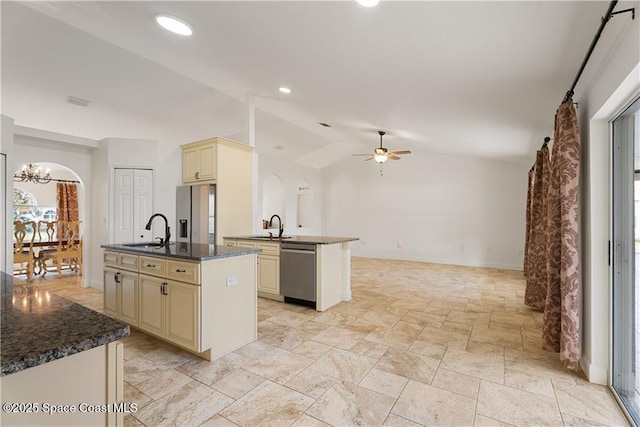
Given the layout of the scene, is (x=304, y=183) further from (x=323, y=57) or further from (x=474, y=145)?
(x=323, y=57)

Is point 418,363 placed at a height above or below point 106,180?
below

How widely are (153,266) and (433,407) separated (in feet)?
8.28

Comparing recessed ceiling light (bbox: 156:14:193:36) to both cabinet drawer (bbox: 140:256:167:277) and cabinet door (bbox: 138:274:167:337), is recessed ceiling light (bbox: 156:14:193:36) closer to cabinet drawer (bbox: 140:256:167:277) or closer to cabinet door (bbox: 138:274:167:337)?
cabinet drawer (bbox: 140:256:167:277)

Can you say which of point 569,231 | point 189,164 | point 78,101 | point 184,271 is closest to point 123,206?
point 189,164

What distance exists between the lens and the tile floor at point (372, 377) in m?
1.86

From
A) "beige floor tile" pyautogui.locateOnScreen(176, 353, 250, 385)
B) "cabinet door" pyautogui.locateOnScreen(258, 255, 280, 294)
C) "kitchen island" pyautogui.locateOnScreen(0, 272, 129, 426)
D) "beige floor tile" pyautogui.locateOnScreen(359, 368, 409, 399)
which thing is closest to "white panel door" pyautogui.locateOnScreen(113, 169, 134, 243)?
"cabinet door" pyautogui.locateOnScreen(258, 255, 280, 294)

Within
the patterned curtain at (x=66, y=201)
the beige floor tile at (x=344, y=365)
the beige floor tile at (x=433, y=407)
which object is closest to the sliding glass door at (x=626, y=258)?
the beige floor tile at (x=433, y=407)

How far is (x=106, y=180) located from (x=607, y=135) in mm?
6386

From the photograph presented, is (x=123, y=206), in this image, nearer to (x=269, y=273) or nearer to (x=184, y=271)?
(x=269, y=273)

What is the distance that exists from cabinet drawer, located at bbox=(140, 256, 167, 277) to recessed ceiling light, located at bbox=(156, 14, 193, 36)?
2085mm

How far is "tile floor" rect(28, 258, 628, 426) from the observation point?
1.86 meters

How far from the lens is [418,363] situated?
2520mm

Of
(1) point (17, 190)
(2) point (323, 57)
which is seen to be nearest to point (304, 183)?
(2) point (323, 57)

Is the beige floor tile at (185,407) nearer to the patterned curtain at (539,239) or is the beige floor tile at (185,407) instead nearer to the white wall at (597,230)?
the white wall at (597,230)
